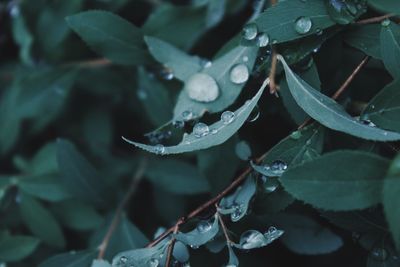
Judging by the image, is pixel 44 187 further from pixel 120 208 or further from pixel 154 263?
pixel 154 263

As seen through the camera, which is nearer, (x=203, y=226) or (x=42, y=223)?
(x=203, y=226)

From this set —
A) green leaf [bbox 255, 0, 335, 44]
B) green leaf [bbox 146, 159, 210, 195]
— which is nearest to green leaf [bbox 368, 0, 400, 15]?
green leaf [bbox 255, 0, 335, 44]

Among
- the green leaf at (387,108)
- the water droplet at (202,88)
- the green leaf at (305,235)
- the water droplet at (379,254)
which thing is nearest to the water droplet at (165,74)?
the water droplet at (202,88)

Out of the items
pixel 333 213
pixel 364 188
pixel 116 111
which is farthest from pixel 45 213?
pixel 364 188

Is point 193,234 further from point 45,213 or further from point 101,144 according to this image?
point 101,144

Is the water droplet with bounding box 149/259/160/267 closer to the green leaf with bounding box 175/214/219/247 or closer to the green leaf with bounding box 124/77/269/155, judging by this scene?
the green leaf with bounding box 175/214/219/247

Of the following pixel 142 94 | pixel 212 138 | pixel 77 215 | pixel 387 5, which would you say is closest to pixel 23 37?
pixel 142 94
